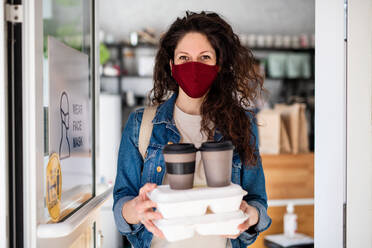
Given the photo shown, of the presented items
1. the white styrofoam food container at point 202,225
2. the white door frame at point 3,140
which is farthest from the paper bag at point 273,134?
the white door frame at point 3,140

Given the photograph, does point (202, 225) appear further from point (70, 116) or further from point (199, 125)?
point (70, 116)

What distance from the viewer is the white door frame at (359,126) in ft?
3.50

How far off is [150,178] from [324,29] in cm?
71

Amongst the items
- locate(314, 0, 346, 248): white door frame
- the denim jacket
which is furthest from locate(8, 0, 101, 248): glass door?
locate(314, 0, 346, 248): white door frame

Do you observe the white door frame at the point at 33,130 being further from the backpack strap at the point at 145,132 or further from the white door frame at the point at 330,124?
the white door frame at the point at 330,124

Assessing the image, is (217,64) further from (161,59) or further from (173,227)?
(173,227)

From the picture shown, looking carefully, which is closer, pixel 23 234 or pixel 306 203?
pixel 23 234

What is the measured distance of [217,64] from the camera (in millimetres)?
1147

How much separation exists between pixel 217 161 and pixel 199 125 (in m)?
0.33

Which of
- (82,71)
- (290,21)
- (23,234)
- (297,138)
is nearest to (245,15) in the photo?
(290,21)

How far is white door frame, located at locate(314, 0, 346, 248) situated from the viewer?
1.10 metres

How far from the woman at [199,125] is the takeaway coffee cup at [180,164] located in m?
0.22

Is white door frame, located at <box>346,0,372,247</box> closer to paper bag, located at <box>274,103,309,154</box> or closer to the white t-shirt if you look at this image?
the white t-shirt

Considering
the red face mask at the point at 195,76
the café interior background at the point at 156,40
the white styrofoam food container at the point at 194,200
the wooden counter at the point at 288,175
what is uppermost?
the café interior background at the point at 156,40
